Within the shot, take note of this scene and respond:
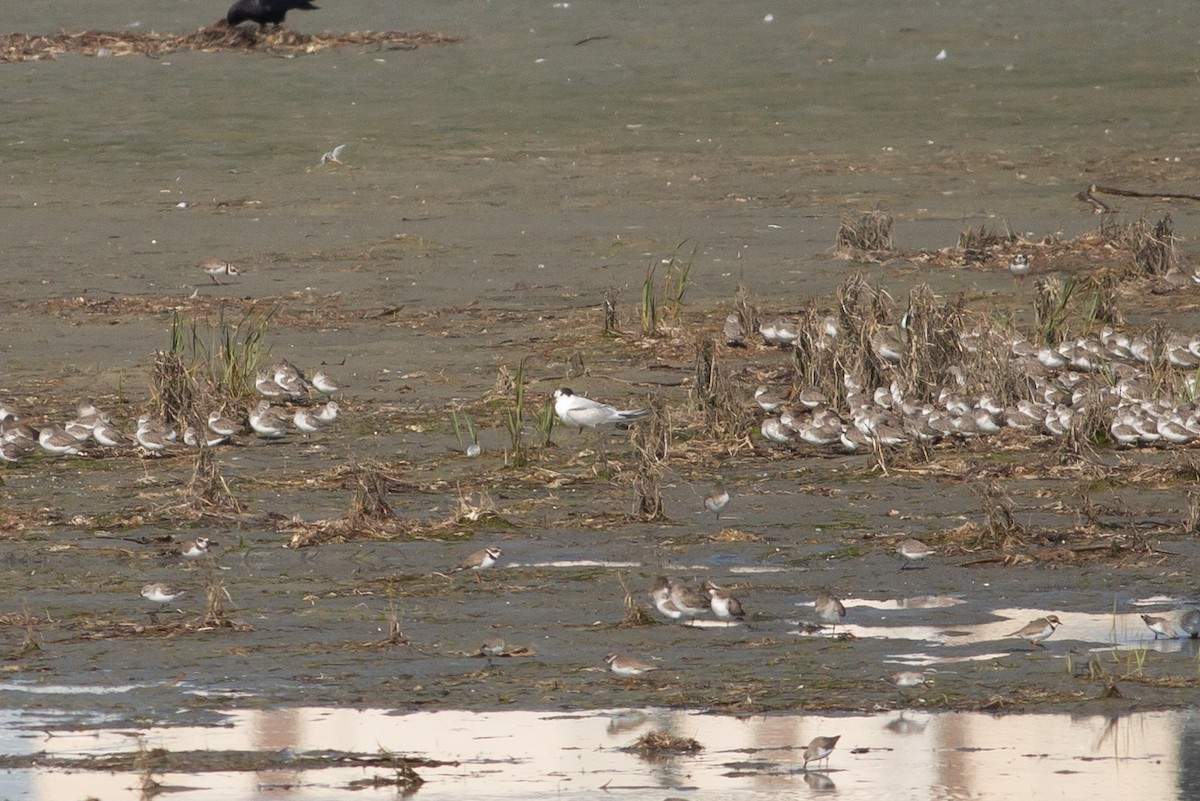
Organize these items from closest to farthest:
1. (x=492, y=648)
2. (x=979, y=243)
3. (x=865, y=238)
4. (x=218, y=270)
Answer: (x=492, y=648)
(x=218, y=270)
(x=865, y=238)
(x=979, y=243)

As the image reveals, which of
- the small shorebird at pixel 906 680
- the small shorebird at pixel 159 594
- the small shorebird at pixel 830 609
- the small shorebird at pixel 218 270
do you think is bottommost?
the small shorebird at pixel 906 680

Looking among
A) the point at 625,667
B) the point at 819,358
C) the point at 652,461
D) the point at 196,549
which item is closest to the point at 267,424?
the point at 196,549

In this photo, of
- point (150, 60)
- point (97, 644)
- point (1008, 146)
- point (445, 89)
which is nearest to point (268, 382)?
point (97, 644)

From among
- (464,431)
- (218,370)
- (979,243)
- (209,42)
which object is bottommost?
(464,431)

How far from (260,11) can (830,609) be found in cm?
2397

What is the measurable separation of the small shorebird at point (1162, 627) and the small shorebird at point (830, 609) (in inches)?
43.5

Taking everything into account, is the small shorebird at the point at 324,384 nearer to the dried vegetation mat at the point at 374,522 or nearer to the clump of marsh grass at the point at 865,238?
the dried vegetation mat at the point at 374,522

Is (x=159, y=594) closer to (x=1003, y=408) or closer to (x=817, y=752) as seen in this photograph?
(x=817, y=752)

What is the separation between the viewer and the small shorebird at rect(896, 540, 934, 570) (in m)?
9.39

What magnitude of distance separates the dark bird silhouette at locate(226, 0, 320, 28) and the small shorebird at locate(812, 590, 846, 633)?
23519 mm

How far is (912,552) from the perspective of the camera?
9.39 meters

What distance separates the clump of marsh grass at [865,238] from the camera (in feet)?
57.5

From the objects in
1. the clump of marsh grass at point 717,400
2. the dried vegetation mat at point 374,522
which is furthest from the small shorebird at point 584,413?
the dried vegetation mat at point 374,522

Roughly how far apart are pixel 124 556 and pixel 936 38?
2266cm
